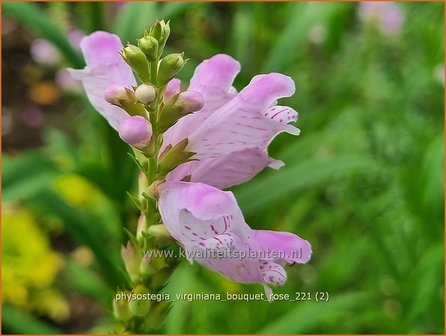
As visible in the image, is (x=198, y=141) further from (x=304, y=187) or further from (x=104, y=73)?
(x=304, y=187)

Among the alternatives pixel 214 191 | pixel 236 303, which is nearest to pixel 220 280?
pixel 236 303

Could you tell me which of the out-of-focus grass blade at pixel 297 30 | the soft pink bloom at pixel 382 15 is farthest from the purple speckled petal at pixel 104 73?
the soft pink bloom at pixel 382 15

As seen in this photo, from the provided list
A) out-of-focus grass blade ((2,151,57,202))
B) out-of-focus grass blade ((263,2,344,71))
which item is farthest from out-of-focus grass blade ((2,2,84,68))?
out-of-focus grass blade ((263,2,344,71))

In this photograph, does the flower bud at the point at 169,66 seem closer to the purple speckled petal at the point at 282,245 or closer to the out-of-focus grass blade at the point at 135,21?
the purple speckled petal at the point at 282,245

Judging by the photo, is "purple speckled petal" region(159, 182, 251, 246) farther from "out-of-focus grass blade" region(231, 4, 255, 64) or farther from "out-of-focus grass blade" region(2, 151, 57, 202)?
"out-of-focus grass blade" region(231, 4, 255, 64)

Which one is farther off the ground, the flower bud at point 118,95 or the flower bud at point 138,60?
the flower bud at point 138,60

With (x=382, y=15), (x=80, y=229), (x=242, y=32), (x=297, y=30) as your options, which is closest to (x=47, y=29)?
(x=80, y=229)

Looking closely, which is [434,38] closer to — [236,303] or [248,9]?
[248,9]
